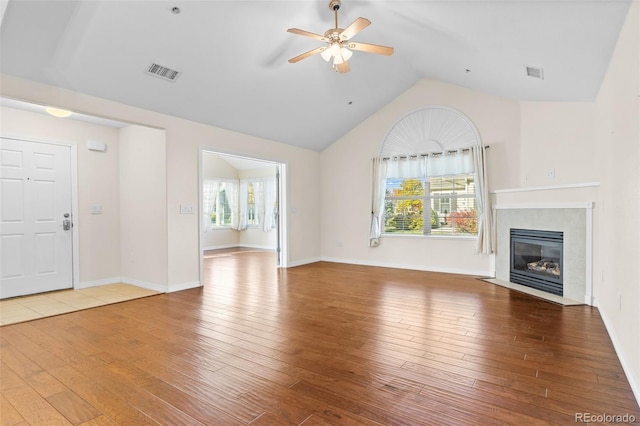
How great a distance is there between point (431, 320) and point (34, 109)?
19.4 ft

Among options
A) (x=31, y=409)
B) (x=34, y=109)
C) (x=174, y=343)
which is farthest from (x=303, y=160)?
(x=31, y=409)

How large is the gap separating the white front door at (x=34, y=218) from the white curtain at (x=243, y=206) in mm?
5644

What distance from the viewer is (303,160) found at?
737 centimetres

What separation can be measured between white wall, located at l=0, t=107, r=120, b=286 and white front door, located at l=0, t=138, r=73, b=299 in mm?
162

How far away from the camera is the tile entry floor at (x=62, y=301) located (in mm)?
3816

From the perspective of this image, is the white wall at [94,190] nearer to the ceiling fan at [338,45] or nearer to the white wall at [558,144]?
the ceiling fan at [338,45]

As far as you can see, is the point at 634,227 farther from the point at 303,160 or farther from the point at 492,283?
the point at 303,160

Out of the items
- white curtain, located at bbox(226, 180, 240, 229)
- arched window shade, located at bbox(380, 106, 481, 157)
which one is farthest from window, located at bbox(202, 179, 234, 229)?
arched window shade, located at bbox(380, 106, 481, 157)

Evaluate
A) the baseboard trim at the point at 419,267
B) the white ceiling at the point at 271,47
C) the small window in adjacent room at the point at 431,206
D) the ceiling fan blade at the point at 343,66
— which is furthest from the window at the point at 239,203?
the ceiling fan blade at the point at 343,66

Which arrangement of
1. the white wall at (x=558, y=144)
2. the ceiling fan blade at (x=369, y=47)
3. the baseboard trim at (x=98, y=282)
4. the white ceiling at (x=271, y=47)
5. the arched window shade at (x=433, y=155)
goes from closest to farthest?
the white ceiling at (x=271, y=47) < the ceiling fan blade at (x=369, y=47) < the white wall at (x=558, y=144) < the baseboard trim at (x=98, y=282) < the arched window shade at (x=433, y=155)

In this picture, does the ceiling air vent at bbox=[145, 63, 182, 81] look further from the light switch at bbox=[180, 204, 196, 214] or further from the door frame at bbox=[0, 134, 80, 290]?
the door frame at bbox=[0, 134, 80, 290]

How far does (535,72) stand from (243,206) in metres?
8.46

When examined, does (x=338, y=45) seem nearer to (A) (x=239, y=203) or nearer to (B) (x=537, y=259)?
(B) (x=537, y=259)

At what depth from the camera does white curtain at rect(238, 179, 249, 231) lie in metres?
10.5
